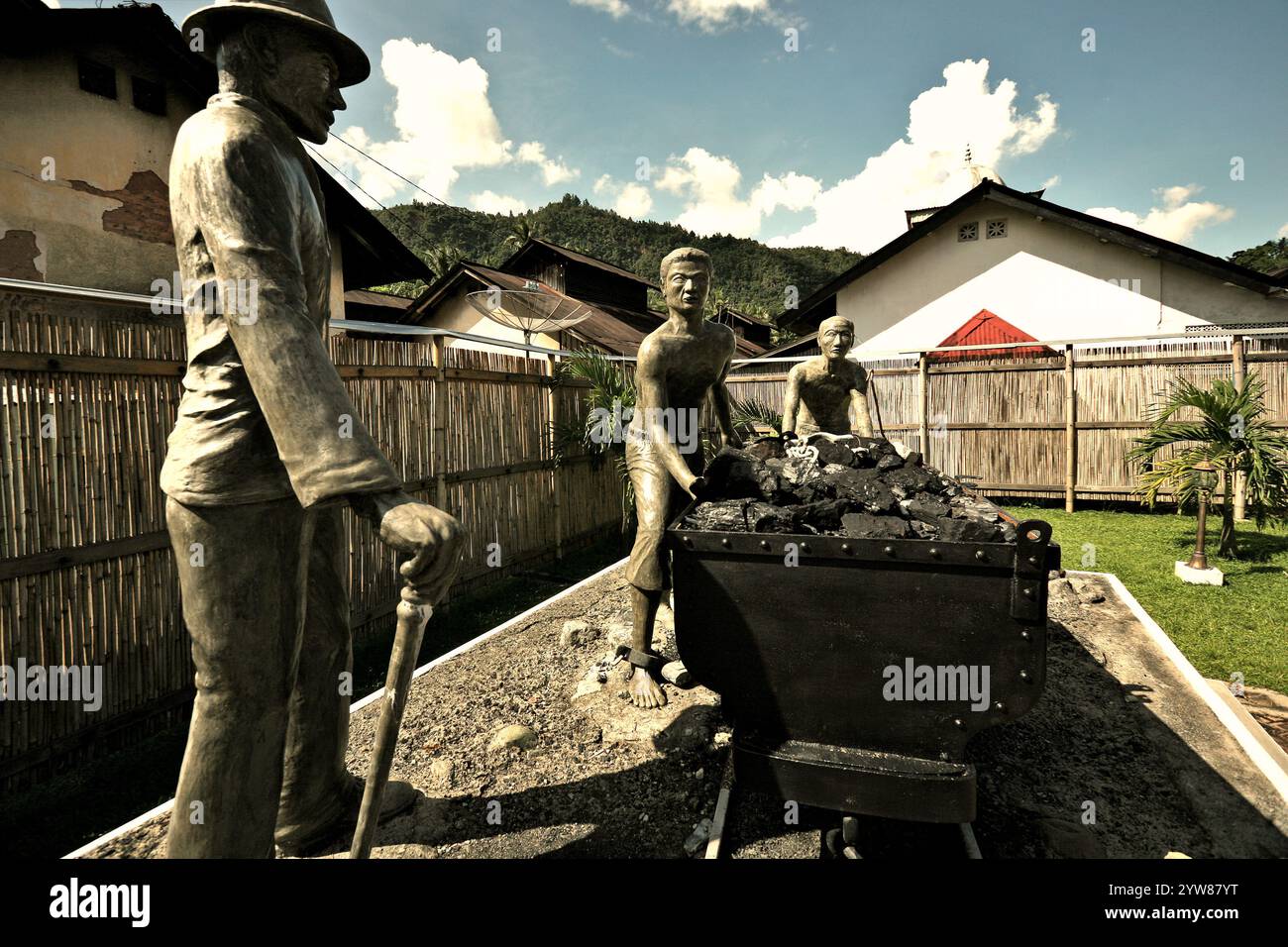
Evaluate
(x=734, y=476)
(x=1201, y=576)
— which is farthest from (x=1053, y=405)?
(x=734, y=476)

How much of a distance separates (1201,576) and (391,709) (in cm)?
735

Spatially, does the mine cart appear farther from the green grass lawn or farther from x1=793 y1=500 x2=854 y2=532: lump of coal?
the green grass lawn

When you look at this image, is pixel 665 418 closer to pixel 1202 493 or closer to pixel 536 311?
pixel 1202 493

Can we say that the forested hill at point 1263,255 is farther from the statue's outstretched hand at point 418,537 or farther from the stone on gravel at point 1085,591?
the statue's outstretched hand at point 418,537

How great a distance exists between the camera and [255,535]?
5.69 ft

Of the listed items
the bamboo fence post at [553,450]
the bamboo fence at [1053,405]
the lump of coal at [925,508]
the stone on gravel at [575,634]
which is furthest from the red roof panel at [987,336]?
the lump of coal at [925,508]

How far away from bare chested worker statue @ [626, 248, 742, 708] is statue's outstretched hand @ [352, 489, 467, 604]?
183 centimetres

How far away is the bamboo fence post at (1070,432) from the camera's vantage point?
9.67 metres

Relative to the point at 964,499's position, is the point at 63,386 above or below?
above

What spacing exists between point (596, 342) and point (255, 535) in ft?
47.4

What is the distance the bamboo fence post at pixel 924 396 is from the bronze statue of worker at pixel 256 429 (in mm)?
10133

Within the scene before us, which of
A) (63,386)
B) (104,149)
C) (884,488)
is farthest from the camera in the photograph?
(104,149)
